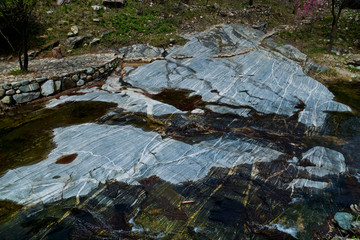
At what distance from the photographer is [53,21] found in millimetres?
19047

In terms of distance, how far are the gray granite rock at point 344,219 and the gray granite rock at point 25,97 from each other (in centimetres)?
1340

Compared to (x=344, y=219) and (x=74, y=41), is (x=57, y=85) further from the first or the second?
(x=344, y=219)

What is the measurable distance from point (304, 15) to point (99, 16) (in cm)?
2028

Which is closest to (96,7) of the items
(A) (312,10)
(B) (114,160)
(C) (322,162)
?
(B) (114,160)

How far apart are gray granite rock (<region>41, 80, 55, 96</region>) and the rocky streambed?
78 centimetres

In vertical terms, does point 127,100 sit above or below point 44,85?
below

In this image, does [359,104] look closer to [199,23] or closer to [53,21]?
[199,23]

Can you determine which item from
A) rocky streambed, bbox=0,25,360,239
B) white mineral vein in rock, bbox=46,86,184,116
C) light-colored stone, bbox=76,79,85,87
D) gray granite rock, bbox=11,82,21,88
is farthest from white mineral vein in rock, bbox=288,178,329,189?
gray granite rock, bbox=11,82,21,88

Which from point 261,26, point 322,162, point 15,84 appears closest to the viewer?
point 322,162

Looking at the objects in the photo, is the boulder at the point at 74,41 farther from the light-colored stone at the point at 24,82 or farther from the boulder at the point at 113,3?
the boulder at the point at 113,3

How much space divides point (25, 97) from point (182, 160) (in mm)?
9037

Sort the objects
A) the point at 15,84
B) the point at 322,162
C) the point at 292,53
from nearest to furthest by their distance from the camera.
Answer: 1. the point at 322,162
2. the point at 15,84
3. the point at 292,53

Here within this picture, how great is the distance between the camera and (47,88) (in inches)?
499

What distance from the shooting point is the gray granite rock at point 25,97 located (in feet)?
39.5
